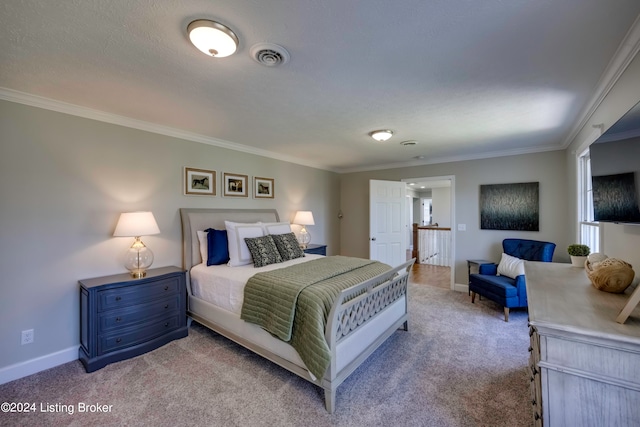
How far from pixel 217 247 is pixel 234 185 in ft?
3.75

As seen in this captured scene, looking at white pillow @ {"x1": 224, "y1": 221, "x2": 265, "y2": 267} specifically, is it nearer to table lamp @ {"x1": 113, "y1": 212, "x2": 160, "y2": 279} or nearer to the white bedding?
the white bedding

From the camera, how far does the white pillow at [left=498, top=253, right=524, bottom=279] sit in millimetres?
3568

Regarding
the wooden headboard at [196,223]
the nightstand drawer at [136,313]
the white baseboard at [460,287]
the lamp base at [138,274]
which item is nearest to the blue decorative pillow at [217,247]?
the wooden headboard at [196,223]

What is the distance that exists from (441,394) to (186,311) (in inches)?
107

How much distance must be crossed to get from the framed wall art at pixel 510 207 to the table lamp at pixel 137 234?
482 cm

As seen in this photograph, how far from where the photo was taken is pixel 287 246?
3490 millimetres

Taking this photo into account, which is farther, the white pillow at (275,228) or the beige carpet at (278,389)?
the white pillow at (275,228)

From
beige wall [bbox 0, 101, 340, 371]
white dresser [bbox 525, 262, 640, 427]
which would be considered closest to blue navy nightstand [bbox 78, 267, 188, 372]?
beige wall [bbox 0, 101, 340, 371]

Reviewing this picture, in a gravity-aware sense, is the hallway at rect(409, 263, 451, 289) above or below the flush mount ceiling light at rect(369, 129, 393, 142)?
below

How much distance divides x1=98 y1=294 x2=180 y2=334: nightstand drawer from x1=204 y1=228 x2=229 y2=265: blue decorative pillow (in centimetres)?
55

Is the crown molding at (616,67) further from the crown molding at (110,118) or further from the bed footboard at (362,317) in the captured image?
the crown molding at (110,118)

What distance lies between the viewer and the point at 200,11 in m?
1.35

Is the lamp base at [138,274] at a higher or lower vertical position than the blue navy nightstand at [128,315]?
higher

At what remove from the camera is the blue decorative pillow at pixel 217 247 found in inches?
126
